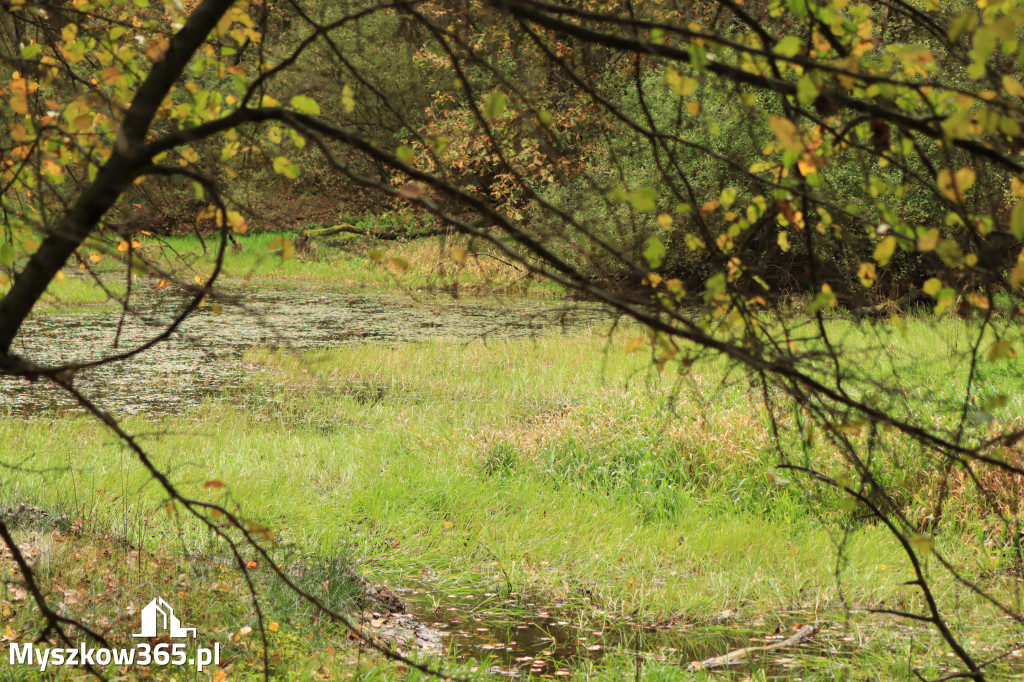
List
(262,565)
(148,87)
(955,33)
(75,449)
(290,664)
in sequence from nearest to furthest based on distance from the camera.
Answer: (955,33) → (148,87) → (290,664) → (262,565) → (75,449)

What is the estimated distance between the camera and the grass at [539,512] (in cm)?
408

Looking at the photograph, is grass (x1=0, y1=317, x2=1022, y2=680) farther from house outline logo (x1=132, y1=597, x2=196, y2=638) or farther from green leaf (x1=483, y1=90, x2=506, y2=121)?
green leaf (x1=483, y1=90, x2=506, y2=121)

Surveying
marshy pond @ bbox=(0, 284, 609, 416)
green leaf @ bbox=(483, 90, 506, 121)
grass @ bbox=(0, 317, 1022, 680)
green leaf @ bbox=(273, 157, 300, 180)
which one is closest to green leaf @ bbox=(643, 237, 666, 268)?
green leaf @ bbox=(483, 90, 506, 121)

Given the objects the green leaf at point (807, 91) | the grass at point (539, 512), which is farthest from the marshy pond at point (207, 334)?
the green leaf at point (807, 91)

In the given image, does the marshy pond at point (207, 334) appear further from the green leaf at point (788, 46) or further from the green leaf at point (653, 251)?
the green leaf at point (788, 46)

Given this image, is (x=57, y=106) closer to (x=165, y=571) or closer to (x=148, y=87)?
(x=148, y=87)

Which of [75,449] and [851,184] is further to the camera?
[851,184]

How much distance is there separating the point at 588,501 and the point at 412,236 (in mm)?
17603

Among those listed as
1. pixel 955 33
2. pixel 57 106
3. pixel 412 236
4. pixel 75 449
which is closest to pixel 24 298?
pixel 57 106

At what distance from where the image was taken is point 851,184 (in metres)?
13.7

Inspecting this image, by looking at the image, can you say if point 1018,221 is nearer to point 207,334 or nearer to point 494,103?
point 494,103

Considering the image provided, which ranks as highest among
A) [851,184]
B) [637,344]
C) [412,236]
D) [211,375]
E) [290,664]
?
[412,236]

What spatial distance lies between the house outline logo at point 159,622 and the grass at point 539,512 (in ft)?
0.55

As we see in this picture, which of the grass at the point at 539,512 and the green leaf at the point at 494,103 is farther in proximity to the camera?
the grass at the point at 539,512
